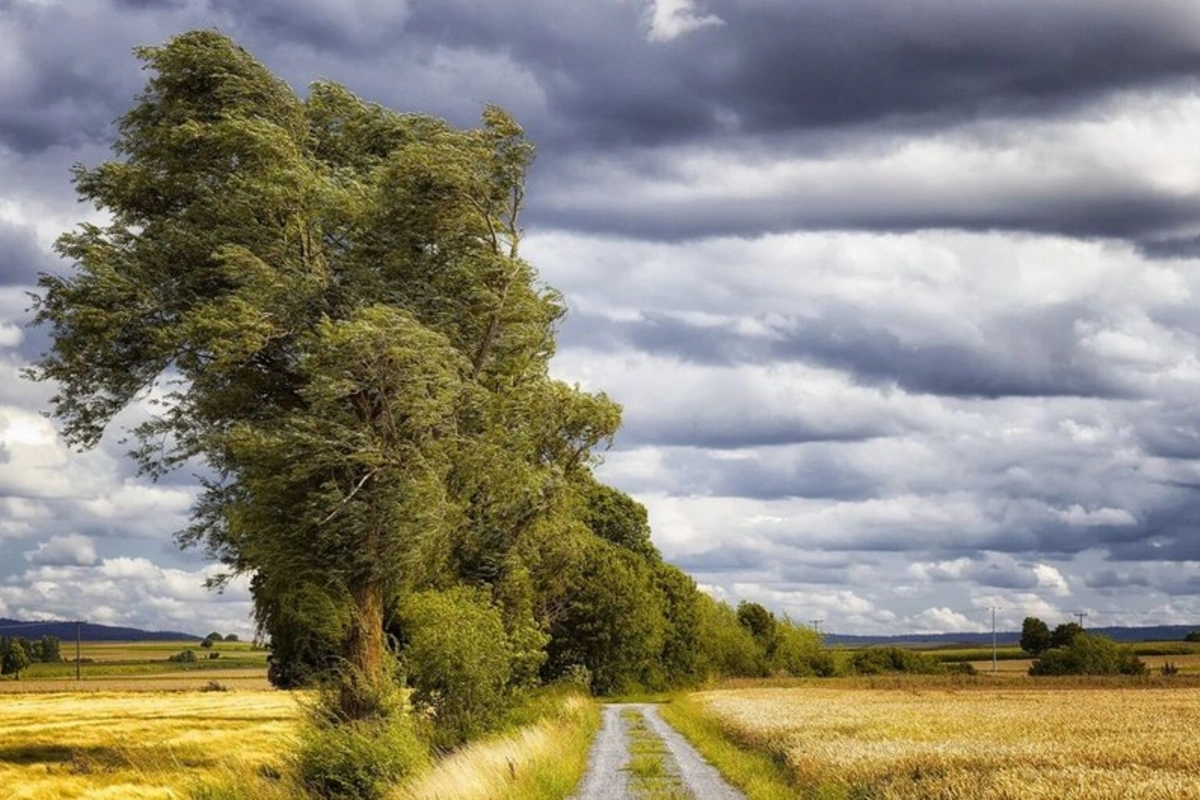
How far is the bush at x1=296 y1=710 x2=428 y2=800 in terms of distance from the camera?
2805cm

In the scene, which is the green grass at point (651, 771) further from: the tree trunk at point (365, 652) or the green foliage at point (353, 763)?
the tree trunk at point (365, 652)

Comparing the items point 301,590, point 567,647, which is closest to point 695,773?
point 301,590

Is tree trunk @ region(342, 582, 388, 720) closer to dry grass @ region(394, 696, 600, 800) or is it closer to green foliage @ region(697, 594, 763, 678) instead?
dry grass @ region(394, 696, 600, 800)

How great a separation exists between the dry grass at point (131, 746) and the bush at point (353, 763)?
7.49 ft

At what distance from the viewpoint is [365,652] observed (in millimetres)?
35344

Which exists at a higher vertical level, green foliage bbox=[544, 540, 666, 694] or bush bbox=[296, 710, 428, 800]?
green foliage bbox=[544, 540, 666, 694]

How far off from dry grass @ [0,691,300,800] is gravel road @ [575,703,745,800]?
7787 millimetres

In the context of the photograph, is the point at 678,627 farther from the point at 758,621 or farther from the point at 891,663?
the point at 891,663

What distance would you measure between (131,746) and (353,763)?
82.9 ft

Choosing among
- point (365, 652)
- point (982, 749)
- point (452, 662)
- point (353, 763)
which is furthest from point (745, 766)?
point (353, 763)

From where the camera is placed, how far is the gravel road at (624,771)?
2894 cm

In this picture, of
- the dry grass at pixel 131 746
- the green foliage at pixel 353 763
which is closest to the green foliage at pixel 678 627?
the dry grass at pixel 131 746

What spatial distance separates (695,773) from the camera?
1357 inches

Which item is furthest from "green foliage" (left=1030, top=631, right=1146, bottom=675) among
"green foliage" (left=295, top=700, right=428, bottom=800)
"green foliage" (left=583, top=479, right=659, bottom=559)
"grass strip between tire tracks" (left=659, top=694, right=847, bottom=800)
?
"green foliage" (left=295, top=700, right=428, bottom=800)
